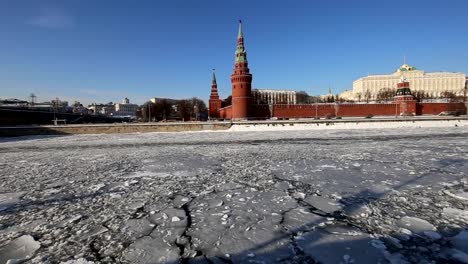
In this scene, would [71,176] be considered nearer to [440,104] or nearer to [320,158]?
[320,158]

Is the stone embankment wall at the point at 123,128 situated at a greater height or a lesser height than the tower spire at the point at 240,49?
lesser

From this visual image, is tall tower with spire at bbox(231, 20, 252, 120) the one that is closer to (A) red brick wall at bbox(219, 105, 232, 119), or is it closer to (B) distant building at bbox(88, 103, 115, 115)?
(A) red brick wall at bbox(219, 105, 232, 119)

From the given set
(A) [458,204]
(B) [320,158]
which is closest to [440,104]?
(B) [320,158]

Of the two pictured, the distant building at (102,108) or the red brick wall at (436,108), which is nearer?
the red brick wall at (436,108)

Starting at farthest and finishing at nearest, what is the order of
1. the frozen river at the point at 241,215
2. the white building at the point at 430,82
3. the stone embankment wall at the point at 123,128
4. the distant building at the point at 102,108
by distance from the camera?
the distant building at the point at 102,108 → the white building at the point at 430,82 → the stone embankment wall at the point at 123,128 → the frozen river at the point at 241,215

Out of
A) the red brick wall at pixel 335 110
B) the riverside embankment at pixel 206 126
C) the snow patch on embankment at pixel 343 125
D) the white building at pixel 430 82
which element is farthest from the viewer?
the white building at pixel 430 82

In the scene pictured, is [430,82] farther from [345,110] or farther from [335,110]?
[335,110]

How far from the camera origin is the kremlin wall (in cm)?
5503

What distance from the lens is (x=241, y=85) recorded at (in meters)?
55.0

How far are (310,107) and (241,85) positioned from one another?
1421cm

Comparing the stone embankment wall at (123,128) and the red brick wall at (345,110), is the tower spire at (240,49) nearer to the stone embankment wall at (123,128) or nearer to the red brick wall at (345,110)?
the red brick wall at (345,110)

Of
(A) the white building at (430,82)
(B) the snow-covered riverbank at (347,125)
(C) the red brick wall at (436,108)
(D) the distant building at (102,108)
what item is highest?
(A) the white building at (430,82)

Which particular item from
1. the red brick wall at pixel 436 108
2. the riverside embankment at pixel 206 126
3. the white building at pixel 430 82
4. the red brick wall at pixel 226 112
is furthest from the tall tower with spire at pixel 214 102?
the white building at pixel 430 82

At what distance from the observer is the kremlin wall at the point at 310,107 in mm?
55031
